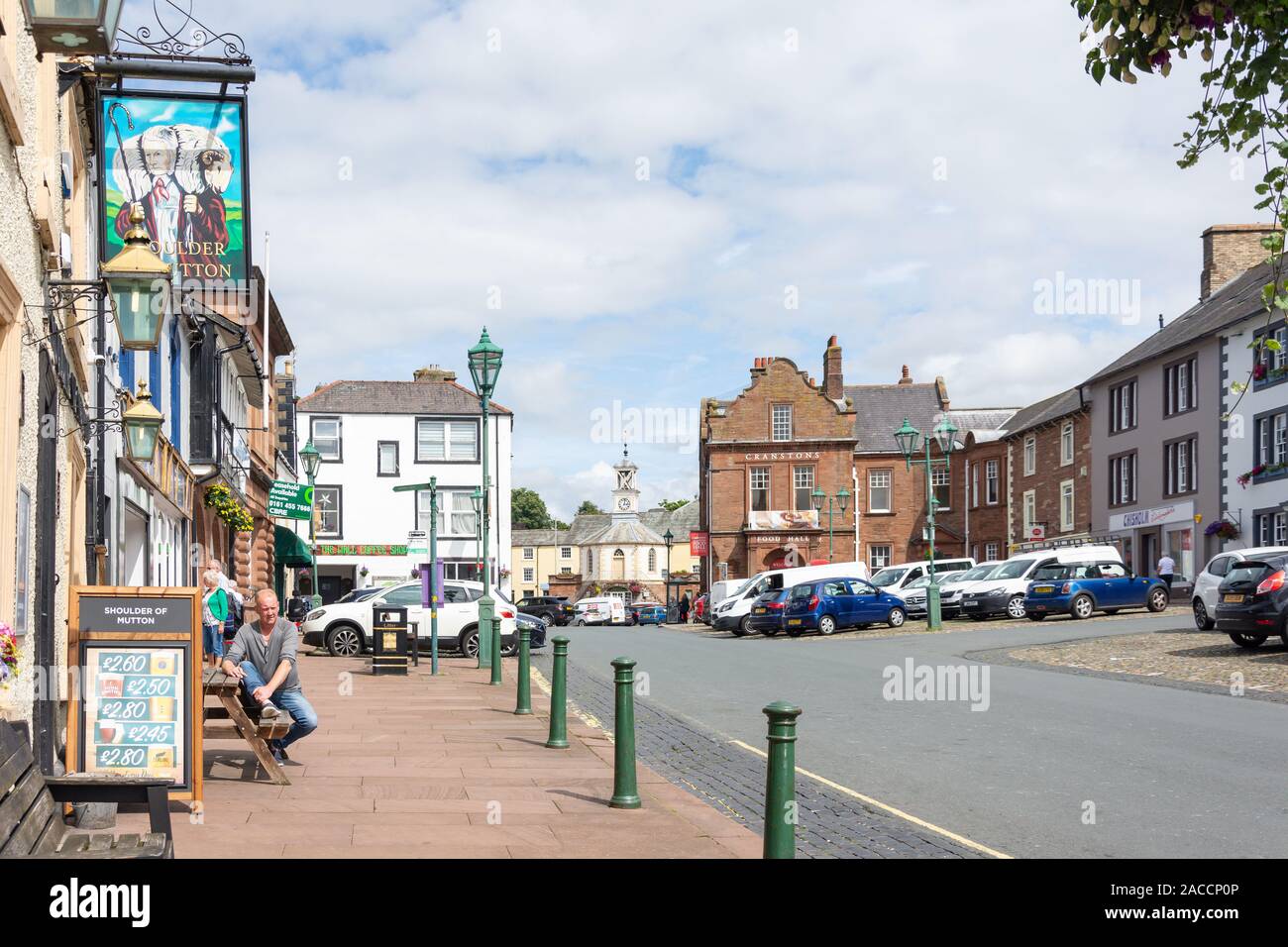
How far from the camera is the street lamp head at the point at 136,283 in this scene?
8984 mm

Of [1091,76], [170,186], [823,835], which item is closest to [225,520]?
[170,186]

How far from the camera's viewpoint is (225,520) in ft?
86.0

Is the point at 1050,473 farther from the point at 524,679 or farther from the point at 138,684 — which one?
the point at 138,684

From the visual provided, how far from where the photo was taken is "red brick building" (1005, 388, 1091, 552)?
52344 mm

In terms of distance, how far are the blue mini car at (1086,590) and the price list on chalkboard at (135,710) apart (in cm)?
2806

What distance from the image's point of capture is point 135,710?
8.47 m

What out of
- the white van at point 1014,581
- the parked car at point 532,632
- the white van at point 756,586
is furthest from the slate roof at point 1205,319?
the parked car at point 532,632

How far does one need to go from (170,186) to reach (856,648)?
59.1 ft

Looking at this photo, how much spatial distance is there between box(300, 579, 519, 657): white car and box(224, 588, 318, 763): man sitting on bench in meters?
15.5

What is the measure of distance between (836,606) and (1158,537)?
1725 centimetres

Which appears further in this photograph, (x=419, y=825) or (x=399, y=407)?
(x=399, y=407)

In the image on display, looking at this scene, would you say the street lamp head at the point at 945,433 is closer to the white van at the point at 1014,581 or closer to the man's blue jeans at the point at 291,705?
the white van at the point at 1014,581
